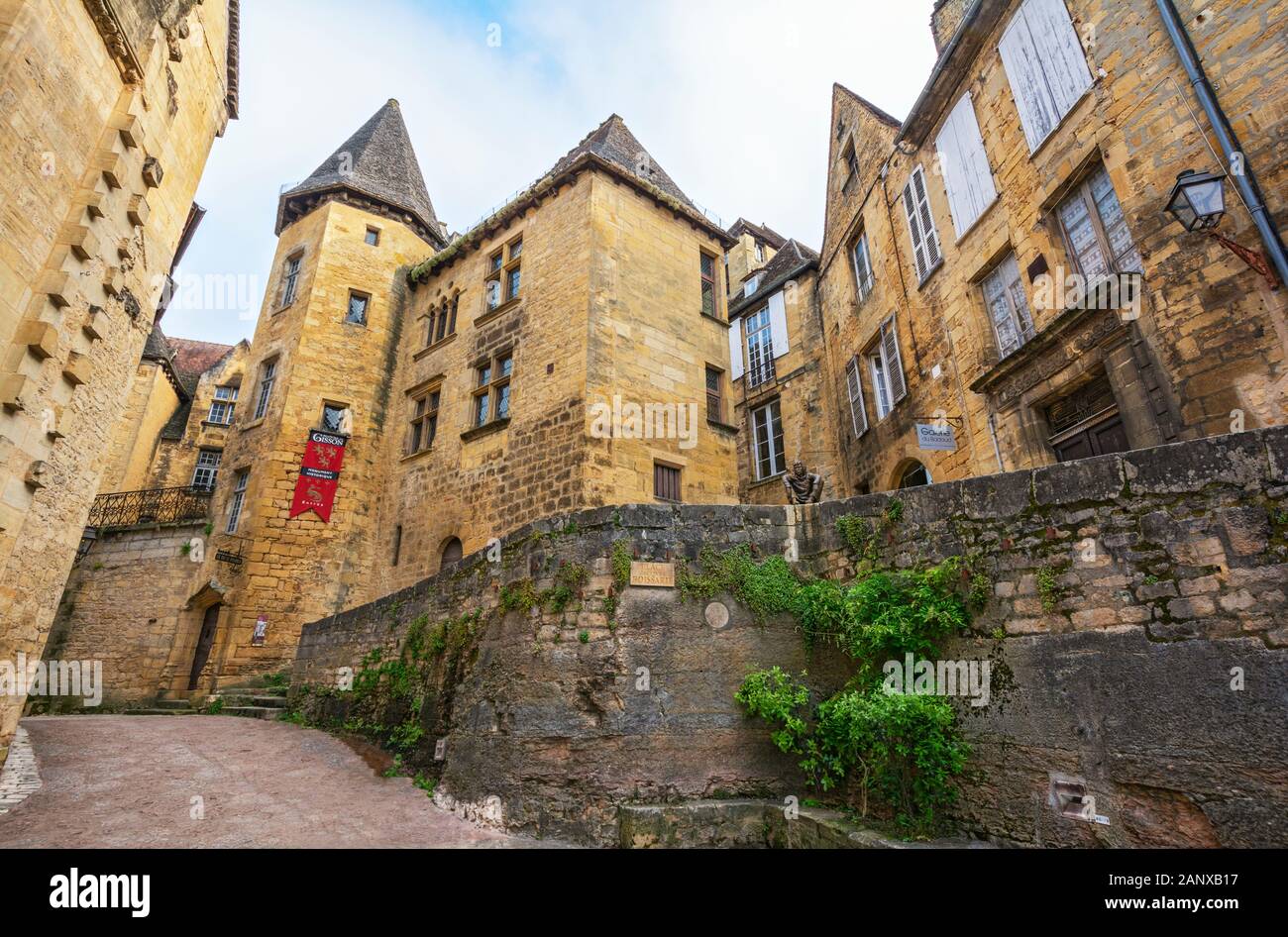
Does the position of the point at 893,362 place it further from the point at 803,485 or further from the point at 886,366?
the point at 803,485

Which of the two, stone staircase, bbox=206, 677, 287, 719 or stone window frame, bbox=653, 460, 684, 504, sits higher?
stone window frame, bbox=653, 460, 684, 504

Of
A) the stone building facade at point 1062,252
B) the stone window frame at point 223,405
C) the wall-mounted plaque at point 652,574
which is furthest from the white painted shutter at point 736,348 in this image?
the stone window frame at point 223,405

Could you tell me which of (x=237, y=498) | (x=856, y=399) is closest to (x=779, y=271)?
(x=856, y=399)

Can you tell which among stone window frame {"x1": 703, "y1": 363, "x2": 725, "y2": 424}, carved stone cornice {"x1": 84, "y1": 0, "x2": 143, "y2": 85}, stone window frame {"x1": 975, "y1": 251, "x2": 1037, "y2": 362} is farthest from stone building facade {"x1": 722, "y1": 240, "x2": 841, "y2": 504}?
carved stone cornice {"x1": 84, "y1": 0, "x2": 143, "y2": 85}

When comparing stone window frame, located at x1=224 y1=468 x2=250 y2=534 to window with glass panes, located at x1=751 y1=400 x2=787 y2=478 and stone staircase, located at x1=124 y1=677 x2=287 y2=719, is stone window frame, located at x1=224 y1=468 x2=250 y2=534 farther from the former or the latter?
window with glass panes, located at x1=751 y1=400 x2=787 y2=478

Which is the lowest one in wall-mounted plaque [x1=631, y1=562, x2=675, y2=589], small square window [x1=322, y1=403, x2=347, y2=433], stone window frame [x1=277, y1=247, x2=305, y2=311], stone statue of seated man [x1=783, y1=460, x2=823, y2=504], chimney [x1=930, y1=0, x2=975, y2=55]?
wall-mounted plaque [x1=631, y1=562, x2=675, y2=589]

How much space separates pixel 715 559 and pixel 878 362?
829 centimetres

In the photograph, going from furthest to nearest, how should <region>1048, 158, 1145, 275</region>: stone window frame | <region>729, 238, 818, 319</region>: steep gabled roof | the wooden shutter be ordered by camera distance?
<region>729, 238, 818, 319</region>: steep gabled roof
the wooden shutter
<region>1048, 158, 1145, 275</region>: stone window frame

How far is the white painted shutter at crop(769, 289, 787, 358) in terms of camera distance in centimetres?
1623

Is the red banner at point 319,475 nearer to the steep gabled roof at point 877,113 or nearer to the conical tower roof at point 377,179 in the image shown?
the conical tower roof at point 377,179

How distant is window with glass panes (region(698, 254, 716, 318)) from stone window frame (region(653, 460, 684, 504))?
3.95m

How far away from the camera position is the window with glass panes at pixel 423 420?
565 inches

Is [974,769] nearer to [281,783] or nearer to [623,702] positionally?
[623,702]

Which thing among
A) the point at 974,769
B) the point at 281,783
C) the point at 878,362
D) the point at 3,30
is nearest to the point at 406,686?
the point at 281,783
